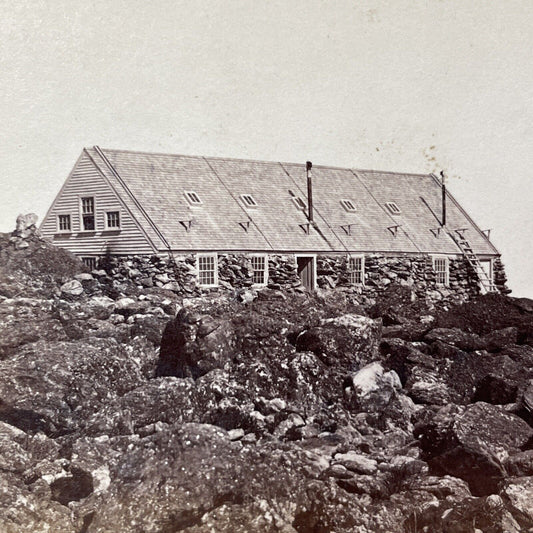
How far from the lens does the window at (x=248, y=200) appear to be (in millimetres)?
19125

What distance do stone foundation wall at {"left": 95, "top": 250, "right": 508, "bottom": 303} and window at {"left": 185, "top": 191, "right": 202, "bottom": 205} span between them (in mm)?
1340

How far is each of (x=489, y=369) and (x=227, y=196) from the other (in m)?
9.35

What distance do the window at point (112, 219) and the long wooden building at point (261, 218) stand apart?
2 centimetres

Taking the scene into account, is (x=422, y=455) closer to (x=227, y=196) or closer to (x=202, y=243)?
(x=202, y=243)

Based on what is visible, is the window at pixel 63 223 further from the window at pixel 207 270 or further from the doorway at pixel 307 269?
the doorway at pixel 307 269

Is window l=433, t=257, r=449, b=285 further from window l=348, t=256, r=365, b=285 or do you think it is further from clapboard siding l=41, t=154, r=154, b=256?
clapboard siding l=41, t=154, r=154, b=256

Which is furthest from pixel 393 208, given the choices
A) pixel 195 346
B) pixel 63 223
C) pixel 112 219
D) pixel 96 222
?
pixel 195 346

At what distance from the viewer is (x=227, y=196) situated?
19.0 m

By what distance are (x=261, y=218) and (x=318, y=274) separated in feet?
7.08

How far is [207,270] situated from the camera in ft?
58.1

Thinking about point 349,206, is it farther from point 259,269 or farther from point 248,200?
point 259,269

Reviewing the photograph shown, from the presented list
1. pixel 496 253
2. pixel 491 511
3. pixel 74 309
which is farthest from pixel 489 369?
pixel 496 253

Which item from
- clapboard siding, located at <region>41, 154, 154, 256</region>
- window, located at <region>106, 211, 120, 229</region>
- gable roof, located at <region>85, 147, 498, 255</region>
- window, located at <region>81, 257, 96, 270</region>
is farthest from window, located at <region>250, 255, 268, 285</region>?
window, located at <region>81, 257, 96, 270</region>

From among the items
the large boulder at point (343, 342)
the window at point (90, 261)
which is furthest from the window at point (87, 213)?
the large boulder at point (343, 342)
